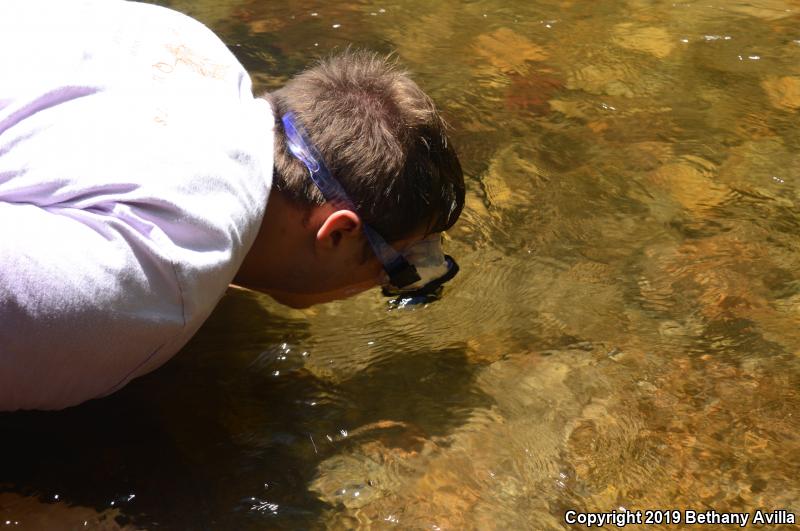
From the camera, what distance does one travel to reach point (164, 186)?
153 cm

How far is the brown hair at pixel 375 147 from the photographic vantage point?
180 centimetres

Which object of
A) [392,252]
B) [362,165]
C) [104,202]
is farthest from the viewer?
[392,252]

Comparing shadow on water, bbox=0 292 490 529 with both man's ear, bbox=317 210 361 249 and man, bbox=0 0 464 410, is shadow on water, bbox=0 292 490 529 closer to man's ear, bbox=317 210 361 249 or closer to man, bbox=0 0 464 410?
man, bbox=0 0 464 410

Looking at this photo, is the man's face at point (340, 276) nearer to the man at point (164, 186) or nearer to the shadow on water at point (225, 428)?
the man at point (164, 186)

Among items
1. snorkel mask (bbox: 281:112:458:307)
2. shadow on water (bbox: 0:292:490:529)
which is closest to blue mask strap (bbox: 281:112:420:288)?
snorkel mask (bbox: 281:112:458:307)

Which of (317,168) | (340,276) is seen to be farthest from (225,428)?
(317,168)

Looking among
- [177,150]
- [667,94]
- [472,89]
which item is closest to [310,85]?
[177,150]

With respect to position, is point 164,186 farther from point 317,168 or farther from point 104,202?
point 317,168

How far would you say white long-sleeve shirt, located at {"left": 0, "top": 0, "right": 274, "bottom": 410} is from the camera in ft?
4.82

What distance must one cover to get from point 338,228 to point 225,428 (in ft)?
1.43

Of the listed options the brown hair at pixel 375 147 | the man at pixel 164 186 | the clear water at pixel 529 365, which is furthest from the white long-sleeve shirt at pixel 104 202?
the clear water at pixel 529 365

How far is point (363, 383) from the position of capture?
202cm

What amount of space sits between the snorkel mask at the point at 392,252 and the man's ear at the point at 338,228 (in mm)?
16

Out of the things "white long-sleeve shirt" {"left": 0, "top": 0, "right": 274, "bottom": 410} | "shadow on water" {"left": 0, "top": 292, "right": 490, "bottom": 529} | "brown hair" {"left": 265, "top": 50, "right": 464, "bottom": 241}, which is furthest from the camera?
"brown hair" {"left": 265, "top": 50, "right": 464, "bottom": 241}
